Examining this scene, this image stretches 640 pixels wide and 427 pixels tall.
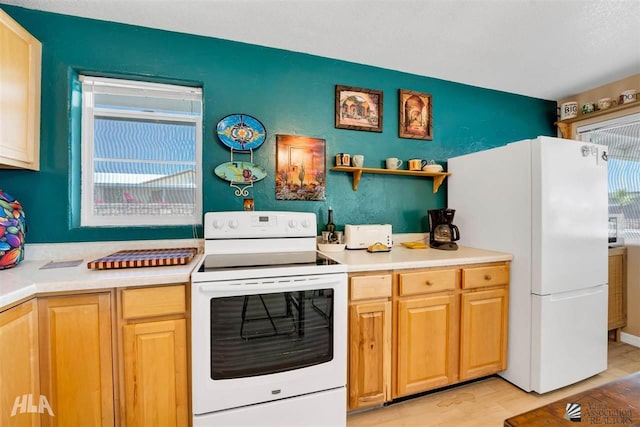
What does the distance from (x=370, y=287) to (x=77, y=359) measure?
1.40 meters

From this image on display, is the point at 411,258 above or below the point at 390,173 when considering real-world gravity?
below

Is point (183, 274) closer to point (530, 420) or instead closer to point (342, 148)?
point (530, 420)

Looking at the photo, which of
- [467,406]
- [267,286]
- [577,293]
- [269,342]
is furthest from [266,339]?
[577,293]

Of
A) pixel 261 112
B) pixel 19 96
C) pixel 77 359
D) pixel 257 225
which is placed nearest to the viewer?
pixel 77 359

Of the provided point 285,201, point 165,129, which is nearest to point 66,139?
point 165,129

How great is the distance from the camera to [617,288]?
2439 millimetres

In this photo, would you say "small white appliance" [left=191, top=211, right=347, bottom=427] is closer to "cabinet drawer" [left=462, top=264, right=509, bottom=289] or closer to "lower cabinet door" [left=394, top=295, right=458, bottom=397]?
"lower cabinet door" [left=394, top=295, right=458, bottom=397]

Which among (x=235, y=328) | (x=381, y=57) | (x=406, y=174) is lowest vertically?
(x=235, y=328)

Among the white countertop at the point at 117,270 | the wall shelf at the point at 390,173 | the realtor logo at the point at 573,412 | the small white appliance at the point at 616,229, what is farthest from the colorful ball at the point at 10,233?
the small white appliance at the point at 616,229

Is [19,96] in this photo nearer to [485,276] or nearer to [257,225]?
[257,225]

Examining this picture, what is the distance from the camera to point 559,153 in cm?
172

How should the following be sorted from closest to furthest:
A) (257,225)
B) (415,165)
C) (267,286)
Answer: (267,286) → (257,225) → (415,165)

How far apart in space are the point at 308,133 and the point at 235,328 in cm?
147

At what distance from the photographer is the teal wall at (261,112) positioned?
164 centimetres
